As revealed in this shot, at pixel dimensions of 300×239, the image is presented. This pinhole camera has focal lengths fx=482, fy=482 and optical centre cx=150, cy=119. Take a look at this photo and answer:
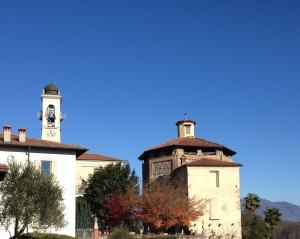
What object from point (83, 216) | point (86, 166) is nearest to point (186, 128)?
point (86, 166)

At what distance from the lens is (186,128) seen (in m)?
48.4

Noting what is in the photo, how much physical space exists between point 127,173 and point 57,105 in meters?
12.4

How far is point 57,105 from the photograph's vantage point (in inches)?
1933

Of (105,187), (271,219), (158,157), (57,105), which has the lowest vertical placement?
(271,219)

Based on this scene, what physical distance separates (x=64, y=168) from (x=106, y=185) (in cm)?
822

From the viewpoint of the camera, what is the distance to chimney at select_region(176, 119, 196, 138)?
4819 centimetres

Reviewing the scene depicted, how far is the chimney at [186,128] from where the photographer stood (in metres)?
48.2

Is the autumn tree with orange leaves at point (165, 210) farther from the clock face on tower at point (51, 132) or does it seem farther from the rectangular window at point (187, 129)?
the clock face on tower at point (51, 132)

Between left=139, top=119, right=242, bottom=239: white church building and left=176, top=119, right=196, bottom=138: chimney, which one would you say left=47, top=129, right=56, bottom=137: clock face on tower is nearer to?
left=139, top=119, right=242, bottom=239: white church building

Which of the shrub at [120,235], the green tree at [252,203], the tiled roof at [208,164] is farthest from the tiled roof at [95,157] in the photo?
the green tree at [252,203]

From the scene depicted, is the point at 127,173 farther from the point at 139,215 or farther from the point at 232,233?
the point at 232,233

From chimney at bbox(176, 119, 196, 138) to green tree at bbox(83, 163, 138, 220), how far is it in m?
8.78

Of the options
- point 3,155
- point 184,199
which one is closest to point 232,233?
point 184,199

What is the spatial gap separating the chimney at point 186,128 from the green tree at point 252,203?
1473cm
